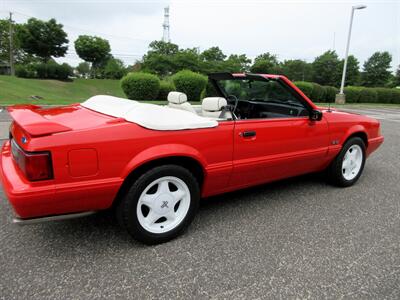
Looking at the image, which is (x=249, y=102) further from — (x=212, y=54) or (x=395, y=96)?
(x=212, y=54)

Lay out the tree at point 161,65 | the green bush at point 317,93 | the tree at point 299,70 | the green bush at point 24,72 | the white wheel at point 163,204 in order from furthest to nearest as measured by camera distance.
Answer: the tree at point 299,70 < the tree at point 161,65 < the green bush at point 24,72 < the green bush at point 317,93 < the white wheel at point 163,204

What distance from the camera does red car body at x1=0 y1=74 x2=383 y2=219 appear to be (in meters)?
1.78

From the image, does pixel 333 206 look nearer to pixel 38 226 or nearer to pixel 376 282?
pixel 376 282

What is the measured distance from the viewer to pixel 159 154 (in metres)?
2.09

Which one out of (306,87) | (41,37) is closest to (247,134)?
(306,87)

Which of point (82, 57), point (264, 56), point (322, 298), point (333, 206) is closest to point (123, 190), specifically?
point (322, 298)

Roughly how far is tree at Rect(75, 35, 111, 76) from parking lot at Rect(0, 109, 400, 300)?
55541 mm

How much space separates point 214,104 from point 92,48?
55.8m

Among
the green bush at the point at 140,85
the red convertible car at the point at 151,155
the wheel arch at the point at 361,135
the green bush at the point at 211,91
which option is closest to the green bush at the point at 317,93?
the green bush at the point at 140,85

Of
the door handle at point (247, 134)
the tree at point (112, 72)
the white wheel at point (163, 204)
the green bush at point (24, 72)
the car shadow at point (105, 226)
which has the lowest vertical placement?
the car shadow at point (105, 226)

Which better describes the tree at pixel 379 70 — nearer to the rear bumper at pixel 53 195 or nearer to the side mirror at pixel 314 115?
the side mirror at pixel 314 115

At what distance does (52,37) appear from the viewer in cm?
4284

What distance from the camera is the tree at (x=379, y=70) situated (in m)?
57.3

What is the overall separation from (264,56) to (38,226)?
6522 centimetres
